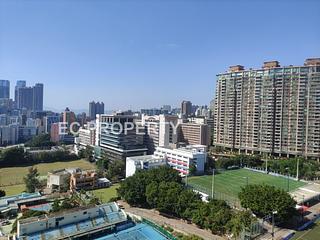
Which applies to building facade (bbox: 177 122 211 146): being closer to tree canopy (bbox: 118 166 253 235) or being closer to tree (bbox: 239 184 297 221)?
tree canopy (bbox: 118 166 253 235)

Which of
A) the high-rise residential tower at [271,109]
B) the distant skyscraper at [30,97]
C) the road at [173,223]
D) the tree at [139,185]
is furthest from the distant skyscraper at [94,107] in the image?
the road at [173,223]

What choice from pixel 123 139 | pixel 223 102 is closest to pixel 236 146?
pixel 223 102

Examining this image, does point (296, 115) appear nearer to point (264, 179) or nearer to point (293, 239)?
point (264, 179)

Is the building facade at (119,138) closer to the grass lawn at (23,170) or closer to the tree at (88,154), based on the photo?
the tree at (88,154)

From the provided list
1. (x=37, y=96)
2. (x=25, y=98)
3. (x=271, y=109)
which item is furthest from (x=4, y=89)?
(x=271, y=109)

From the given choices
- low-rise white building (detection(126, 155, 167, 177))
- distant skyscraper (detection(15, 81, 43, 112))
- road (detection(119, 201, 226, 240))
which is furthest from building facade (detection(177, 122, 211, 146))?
distant skyscraper (detection(15, 81, 43, 112))

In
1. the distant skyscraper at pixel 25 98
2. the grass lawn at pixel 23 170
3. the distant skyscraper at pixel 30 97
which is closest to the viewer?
the grass lawn at pixel 23 170
